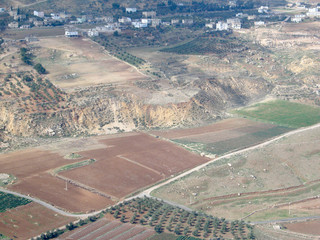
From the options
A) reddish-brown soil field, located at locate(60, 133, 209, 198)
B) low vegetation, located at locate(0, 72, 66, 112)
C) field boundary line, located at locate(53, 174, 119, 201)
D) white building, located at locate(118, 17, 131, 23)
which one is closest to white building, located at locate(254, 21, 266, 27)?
white building, located at locate(118, 17, 131, 23)

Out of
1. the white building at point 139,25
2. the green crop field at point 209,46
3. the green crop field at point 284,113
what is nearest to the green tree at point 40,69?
the green crop field at point 209,46

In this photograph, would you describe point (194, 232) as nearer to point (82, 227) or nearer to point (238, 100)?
point (82, 227)

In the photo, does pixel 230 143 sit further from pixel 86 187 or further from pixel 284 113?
pixel 86 187

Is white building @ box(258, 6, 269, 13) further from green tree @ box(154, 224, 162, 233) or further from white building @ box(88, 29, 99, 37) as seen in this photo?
green tree @ box(154, 224, 162, 233)

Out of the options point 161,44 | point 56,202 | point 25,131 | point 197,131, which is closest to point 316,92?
point 197,131

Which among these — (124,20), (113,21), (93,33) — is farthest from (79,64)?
(113,21)

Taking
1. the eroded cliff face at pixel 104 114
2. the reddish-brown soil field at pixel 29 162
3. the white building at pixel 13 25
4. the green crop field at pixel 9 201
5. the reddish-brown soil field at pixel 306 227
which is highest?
the white building at pixel 13 25

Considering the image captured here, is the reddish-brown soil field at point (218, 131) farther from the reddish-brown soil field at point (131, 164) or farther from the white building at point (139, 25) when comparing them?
the white building at point (139, 25)
